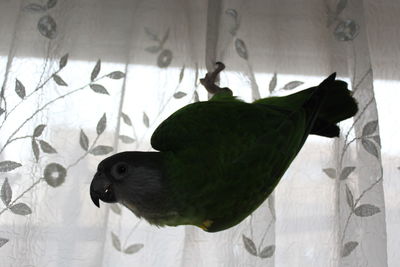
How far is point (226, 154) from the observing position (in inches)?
22.5

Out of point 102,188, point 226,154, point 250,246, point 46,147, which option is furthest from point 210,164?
point 46,147

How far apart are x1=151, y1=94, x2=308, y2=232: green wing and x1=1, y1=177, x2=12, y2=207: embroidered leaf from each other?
1.72 ft

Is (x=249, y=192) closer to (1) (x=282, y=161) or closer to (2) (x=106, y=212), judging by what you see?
(1) (x=282, y=161)

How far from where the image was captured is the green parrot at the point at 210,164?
0.55 m

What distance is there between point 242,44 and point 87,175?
503 millimetres

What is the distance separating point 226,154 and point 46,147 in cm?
58

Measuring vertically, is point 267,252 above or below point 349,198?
below

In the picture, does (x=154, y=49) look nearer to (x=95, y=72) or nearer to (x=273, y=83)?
(x=95, y=72)

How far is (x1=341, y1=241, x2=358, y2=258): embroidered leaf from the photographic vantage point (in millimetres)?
958

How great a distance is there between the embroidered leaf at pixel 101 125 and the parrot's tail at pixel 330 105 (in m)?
0.55

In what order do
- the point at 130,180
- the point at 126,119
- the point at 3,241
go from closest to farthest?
the point at 130,180
the point at 3,241
the point at 126,119

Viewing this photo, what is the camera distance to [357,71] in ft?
3.47

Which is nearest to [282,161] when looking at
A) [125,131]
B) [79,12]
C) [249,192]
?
[249,192]

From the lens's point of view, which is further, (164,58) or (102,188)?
(164,58)
